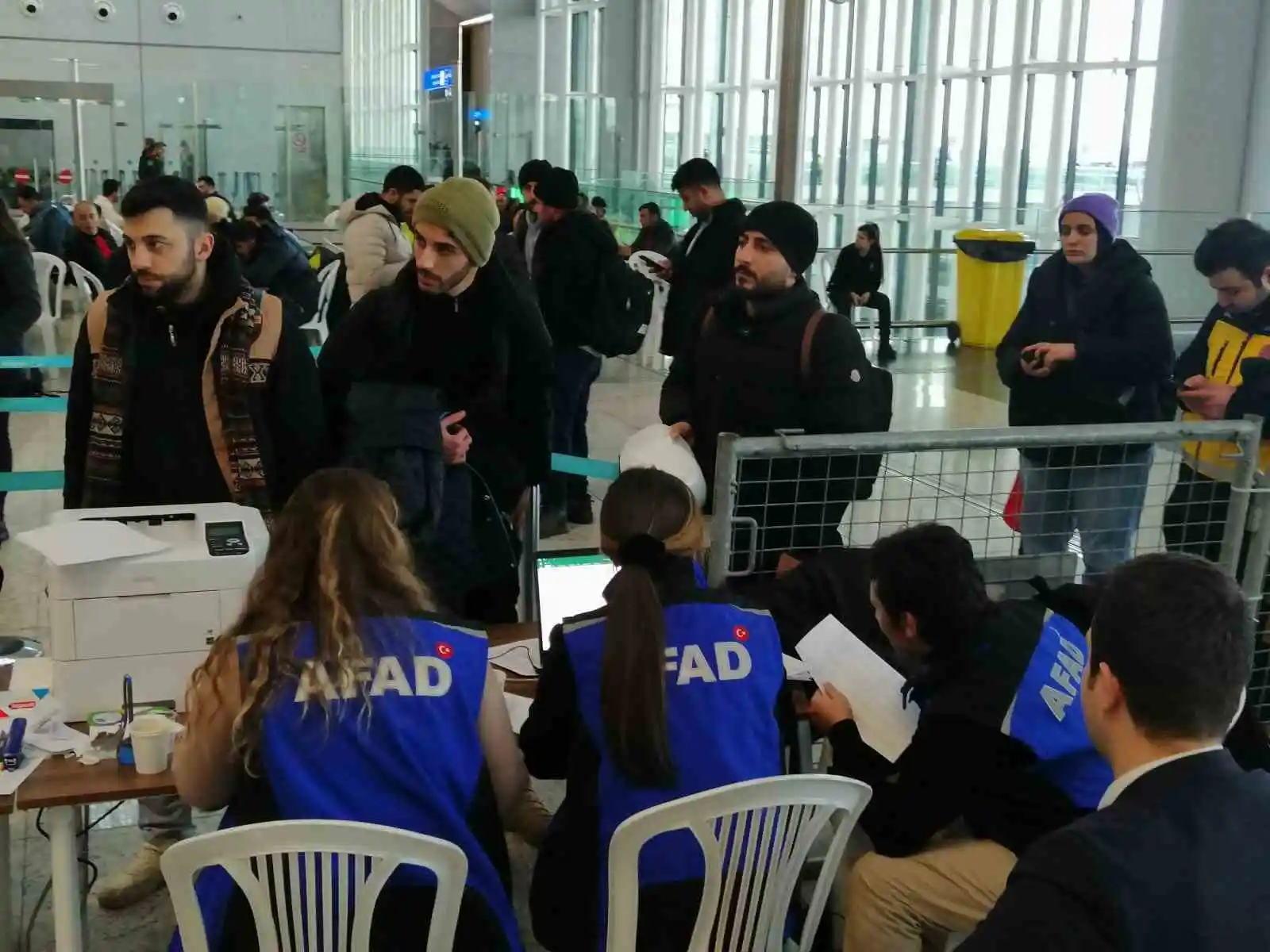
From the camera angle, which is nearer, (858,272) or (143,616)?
(143,616)

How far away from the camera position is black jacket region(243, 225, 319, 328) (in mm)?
6668

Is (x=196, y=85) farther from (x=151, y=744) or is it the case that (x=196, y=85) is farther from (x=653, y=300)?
(x=151, y=744)

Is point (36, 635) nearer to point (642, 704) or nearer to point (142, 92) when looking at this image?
point (642, 704)

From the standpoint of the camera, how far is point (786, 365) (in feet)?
10.3

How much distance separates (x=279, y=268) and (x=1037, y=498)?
14.5 feet

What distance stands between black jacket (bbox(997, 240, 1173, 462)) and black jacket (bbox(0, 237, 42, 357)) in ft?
11.1

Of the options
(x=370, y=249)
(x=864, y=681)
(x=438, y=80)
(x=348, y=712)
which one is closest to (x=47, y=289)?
(x=370, y=249)

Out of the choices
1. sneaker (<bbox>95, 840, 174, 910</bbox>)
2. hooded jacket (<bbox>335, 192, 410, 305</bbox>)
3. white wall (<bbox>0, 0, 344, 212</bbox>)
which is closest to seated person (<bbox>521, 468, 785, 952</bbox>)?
sneaker (<bbox>95, 840, 174, 910</bbox>)

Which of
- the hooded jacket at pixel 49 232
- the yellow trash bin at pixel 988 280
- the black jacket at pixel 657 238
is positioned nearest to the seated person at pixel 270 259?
the hooded jacket at pixel 49 232

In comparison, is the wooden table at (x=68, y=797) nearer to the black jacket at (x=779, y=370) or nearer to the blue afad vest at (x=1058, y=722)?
the blue afad vest at (x=1058, y=722)

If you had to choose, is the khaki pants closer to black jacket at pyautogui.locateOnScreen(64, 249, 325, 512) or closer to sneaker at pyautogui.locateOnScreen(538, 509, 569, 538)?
black jacket at pyautogui.locateOnScreen(64, 249, 325, 512)

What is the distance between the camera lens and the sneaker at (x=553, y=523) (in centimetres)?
554

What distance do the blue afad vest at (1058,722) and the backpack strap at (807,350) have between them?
40.8 inches

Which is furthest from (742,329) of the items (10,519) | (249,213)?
(249,213)
